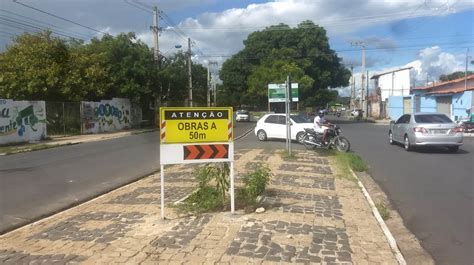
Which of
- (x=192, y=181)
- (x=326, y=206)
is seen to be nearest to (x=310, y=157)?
(x=192, y=181)

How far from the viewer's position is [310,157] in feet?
54.2

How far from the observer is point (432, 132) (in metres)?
17.9

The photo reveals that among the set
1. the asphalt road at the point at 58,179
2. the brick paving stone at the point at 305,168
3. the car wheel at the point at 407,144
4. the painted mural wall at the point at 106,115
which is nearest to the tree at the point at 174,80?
the painted mural wall at the point at 106,115

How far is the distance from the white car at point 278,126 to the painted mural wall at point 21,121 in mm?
12244

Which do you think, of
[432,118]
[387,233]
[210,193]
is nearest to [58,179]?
[210,193]

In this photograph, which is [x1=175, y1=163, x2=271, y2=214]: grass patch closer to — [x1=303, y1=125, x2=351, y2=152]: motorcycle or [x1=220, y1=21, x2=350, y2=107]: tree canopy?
[x1=303, y1=125, x2=351, y2=152]: motorcycle

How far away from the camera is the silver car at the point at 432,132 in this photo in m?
17.8

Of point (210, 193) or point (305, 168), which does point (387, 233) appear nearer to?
point (210, 193)

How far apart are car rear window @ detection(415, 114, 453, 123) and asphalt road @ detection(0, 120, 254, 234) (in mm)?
9568

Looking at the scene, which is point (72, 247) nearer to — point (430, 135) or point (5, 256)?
point (5, 256)

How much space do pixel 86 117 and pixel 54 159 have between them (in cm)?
1859

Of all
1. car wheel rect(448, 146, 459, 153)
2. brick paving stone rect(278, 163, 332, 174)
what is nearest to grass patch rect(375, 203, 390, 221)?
brick paving stone rect(278, 163, 332, 174)

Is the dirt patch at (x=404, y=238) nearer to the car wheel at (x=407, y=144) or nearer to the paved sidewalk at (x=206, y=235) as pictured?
the paved sidewalk at (x=206, y=235)

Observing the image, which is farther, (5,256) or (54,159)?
(54,159)
